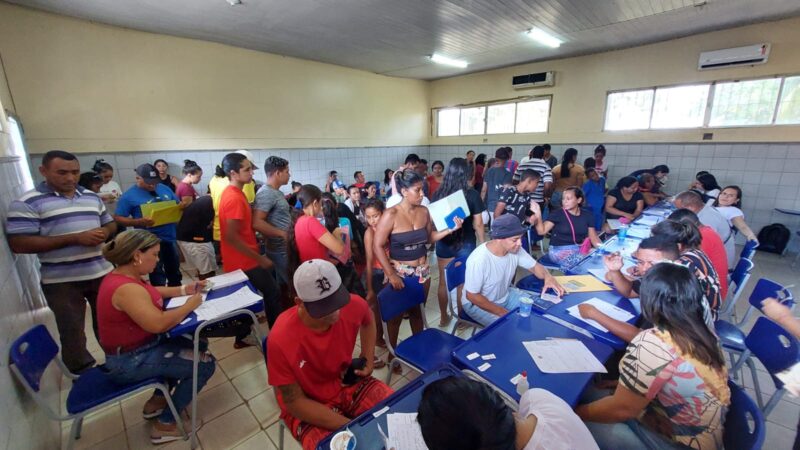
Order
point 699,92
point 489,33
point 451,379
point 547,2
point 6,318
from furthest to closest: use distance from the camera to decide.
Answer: point 699,92
point 489,33
point 547,2
point 6,318
point 451,379

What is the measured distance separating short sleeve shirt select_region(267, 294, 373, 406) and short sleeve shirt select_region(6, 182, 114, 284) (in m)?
1.98

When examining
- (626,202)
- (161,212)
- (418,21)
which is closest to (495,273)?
(161,212)

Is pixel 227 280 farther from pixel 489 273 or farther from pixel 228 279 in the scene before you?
pixel 489 273

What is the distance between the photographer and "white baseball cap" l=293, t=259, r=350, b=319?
54.2 inches

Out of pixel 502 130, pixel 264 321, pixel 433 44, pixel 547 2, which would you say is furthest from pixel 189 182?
pixel 502 130

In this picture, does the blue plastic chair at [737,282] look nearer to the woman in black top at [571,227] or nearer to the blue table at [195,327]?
the woman in black top at [571,227]

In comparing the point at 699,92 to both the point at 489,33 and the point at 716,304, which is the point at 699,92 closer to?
the point at 489,33

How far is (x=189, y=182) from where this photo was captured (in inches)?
186

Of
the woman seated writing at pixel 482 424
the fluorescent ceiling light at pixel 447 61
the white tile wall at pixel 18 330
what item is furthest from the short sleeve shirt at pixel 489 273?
the fluorescent ceiling light at pixel 447 61

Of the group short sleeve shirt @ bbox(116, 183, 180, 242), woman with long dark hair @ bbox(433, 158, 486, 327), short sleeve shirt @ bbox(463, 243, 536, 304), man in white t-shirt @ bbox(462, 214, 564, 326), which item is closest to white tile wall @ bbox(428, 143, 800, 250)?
woman with long dark hair @ bbox(433, 158, 486, 327)

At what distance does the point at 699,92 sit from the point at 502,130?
382cm

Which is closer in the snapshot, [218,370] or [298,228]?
[298,228]

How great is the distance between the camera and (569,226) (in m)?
3.48

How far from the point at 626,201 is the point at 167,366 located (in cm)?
581
